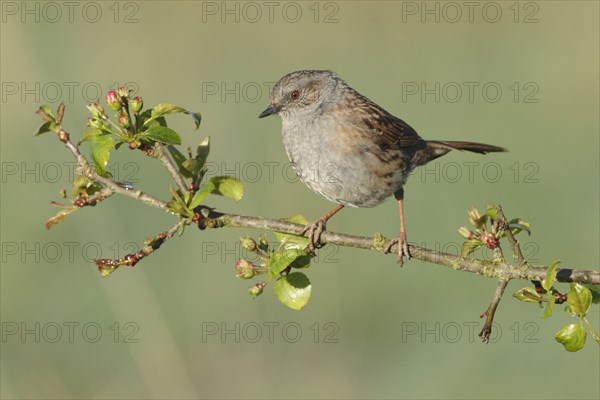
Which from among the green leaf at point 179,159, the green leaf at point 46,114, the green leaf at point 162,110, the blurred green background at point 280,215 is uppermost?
the green leaf at point 46,114

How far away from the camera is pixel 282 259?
3391 mm

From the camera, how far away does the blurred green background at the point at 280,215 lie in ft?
22.2

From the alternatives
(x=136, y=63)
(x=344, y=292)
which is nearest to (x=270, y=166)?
(x=344, y=292)

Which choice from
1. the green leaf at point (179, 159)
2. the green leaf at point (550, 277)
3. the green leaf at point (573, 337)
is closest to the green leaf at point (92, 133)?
the green leaf at point (179, 159)

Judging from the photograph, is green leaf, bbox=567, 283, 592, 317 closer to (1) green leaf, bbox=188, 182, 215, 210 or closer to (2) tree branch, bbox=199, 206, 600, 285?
(2) tree branch, bbox=199, 206, 600, 285

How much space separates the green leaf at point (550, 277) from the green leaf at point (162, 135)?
140cm

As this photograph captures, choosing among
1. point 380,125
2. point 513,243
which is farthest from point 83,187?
point 380,125

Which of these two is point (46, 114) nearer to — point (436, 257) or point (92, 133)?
point (92, 133)

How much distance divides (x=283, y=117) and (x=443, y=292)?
244cm

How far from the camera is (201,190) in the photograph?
136 inches

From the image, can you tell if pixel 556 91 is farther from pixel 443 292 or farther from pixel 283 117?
pixel 283 117

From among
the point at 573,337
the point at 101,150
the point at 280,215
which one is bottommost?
the point at 280,215

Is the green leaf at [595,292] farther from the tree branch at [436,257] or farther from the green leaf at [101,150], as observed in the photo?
the green leaf at [101,150]

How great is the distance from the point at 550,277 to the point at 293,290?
0.96 m
